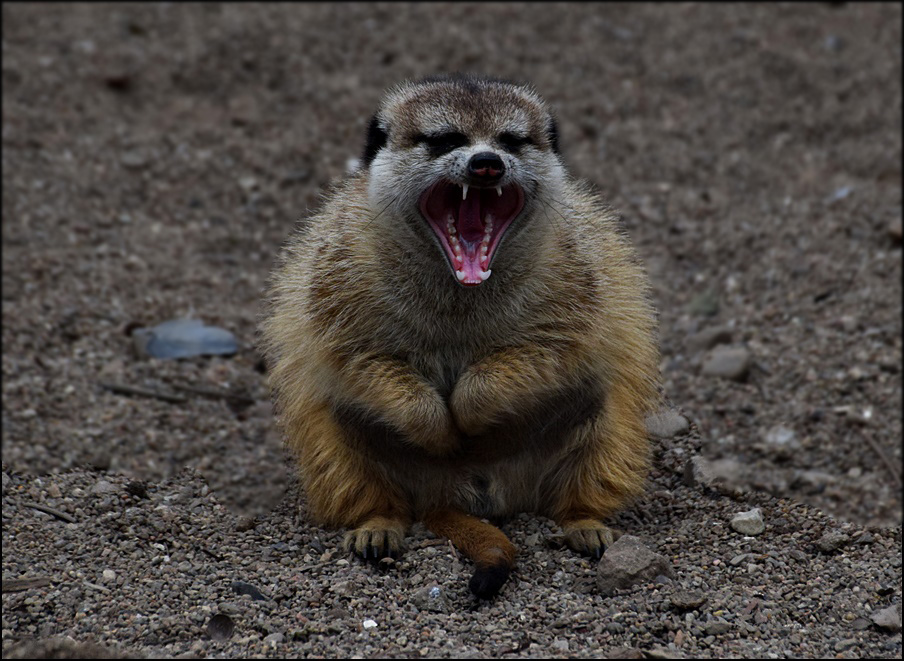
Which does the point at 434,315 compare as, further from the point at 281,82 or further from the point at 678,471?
the point at 281,82

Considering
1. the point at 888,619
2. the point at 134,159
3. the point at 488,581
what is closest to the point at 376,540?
the point at 488,581

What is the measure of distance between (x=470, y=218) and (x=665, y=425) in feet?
5.84

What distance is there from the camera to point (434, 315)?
4.22m

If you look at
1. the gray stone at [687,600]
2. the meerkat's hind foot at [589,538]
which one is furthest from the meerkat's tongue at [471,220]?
the gray stone at [687,600]

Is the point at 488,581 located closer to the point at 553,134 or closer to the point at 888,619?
the point at 888,619

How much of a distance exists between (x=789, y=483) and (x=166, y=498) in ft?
9.78

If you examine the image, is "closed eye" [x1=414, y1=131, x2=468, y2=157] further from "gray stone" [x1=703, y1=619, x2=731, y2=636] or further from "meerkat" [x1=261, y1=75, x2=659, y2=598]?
"gray stone" [x1=703, y1=619, x2=731, y2=636]

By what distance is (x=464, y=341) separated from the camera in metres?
4.27

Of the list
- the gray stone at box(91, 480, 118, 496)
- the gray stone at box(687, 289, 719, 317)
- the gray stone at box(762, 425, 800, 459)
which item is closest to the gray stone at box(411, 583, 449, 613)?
the gray stone at box(91, 480, 118, 496)

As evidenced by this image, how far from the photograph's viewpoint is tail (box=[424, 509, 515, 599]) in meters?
3.85

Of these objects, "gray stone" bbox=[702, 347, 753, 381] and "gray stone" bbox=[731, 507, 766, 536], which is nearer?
"gray stone" bbox=[731, 507, 766, 536]

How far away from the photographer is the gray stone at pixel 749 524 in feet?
14.4

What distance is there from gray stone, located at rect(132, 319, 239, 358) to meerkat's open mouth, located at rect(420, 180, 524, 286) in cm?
268

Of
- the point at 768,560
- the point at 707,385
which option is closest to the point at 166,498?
the point at 768,560
